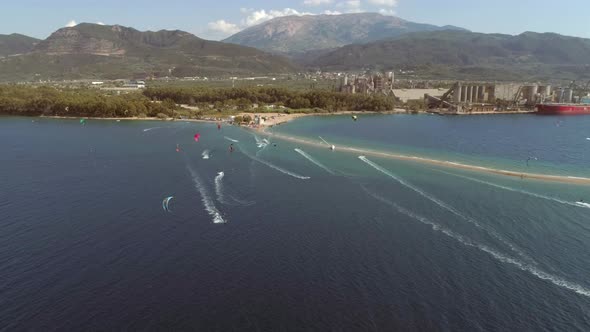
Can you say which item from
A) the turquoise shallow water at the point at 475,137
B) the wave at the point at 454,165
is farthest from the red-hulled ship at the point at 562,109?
the wave at the point at 454,165

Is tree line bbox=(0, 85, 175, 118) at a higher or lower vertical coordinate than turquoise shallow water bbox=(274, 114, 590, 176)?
higher

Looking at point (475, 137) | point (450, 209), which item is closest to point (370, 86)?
point (475, 137)

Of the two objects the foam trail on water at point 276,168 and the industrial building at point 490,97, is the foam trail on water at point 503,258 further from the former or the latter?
the industrial building at point 490,97

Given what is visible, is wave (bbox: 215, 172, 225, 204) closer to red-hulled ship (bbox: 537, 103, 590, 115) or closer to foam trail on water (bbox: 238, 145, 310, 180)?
foam trail on water (bbox: 238, 145, 310, 180)

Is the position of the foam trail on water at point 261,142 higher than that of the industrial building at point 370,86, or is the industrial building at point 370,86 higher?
the industrial building at point 370,86

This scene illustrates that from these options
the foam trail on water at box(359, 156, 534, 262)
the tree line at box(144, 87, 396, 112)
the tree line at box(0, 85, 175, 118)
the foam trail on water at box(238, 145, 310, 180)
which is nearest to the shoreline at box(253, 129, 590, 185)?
the foam trail on water at box(359, 156, 534, 262)

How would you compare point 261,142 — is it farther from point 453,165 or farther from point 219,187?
point 453,165
